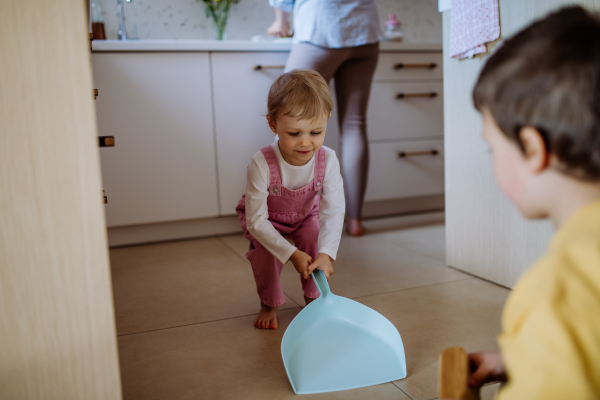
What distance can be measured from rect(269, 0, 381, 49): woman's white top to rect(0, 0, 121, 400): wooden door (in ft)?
4.24

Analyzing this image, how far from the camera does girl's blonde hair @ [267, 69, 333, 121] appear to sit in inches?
41.9

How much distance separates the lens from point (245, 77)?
1.95 meters

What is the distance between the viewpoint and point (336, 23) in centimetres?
175

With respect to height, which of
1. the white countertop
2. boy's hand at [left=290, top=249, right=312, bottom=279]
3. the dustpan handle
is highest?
the white countertop

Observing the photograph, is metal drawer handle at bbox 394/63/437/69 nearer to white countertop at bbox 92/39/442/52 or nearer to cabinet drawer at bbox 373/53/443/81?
cabinet drawer at bbox 373/53/443/81

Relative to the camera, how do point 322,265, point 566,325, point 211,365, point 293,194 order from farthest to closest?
point 293,194 < point 322,265 < point 211,365 < point 566,325

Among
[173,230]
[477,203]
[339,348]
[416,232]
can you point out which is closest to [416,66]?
[416,232]

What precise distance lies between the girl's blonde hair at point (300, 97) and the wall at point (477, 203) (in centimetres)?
46

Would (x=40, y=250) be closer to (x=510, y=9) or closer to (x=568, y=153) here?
(x=568, y=153)

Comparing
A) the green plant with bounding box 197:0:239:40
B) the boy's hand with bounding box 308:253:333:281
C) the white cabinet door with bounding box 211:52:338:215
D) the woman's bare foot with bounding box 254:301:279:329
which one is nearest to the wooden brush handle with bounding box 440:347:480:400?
the boy's hand with bounding box 308:253:333:281

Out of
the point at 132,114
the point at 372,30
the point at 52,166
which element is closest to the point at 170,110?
the point at 132,114

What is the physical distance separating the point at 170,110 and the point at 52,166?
4.51 ft

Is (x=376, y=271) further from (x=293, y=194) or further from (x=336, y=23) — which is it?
(x=336, y=23)

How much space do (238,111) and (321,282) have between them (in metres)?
1.14
